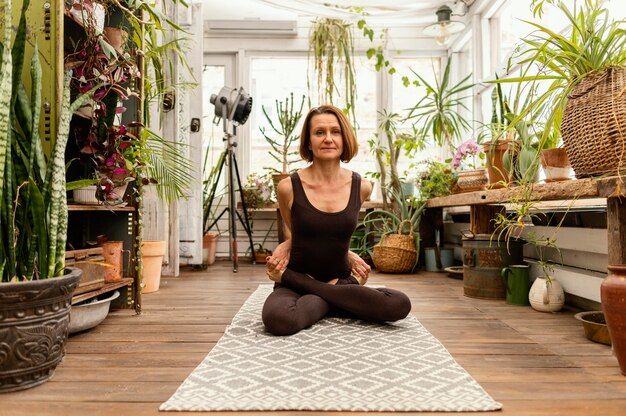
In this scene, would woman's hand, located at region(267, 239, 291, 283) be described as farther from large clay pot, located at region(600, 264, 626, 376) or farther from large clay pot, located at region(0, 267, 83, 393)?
large clay pot, located at region(600, 264, 626, 376)

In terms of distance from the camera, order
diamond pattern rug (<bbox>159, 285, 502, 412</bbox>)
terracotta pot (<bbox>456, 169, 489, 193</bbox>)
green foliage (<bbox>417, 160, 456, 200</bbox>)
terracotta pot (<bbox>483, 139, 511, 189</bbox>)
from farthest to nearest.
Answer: green foliage (<bbox>417, 160, 456, 200</bbox>) < terracotta pot (<bbox>456, 169, 489, 193</bbox>) < terracotta pot (<bbox>483, 139, 511, 189</bbox>) < diamond pattern rug (<bbox>159, 285, 502, 412</bbox>)

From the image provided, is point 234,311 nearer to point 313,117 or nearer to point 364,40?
point 313,117

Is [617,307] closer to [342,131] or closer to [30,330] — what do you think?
[342,131]

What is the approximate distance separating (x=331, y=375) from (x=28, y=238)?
1.01m

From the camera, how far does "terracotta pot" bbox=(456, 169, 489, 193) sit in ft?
11.1

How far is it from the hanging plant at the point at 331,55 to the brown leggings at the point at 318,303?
3115 mm

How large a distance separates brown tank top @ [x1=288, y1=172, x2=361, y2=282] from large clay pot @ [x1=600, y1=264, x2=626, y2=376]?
1.05 m

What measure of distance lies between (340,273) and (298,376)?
930 millimetres

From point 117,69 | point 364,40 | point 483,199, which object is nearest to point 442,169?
point 483,199

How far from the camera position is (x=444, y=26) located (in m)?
4.37

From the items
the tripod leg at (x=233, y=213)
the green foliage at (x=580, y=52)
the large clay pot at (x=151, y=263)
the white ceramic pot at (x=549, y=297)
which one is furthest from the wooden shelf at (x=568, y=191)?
the tripod leg at (x=233, y=213)

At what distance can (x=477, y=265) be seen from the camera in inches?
112

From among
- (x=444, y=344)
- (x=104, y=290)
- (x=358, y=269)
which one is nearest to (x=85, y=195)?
(x=104, y=290)

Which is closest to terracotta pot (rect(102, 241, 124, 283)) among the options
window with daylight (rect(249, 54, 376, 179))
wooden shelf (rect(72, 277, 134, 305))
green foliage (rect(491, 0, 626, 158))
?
wooden shelf (rect(72, 277, 134, 305))
